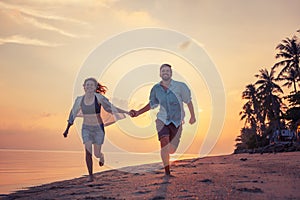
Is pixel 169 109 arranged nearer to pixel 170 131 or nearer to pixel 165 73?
pixel 170 131

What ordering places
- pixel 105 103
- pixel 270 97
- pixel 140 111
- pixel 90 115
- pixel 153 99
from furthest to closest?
pixel 270 97, pixel 105 103, pixel 90 115, pixel 140 111, pixel 153 99

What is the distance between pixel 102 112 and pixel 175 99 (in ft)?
6.68

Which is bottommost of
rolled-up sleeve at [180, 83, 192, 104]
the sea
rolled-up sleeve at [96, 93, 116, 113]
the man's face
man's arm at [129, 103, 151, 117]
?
the sea

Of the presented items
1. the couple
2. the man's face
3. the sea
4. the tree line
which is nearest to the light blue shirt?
the couple

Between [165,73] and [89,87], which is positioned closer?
[165,73]

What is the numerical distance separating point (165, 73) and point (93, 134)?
200 centimetres

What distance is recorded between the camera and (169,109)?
617 centimetres

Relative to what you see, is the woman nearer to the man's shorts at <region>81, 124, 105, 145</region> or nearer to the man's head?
the man's shorts at <region>81, 124, 105, 145</region>

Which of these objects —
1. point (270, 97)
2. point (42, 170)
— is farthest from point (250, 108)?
point (42, 170)

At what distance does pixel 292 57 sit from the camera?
37.3 metres

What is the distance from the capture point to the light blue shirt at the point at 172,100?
6152mm

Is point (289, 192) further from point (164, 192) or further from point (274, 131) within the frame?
point (274, 131)

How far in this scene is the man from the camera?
6094 millimetres

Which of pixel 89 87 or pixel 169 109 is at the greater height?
pixel 89 87
